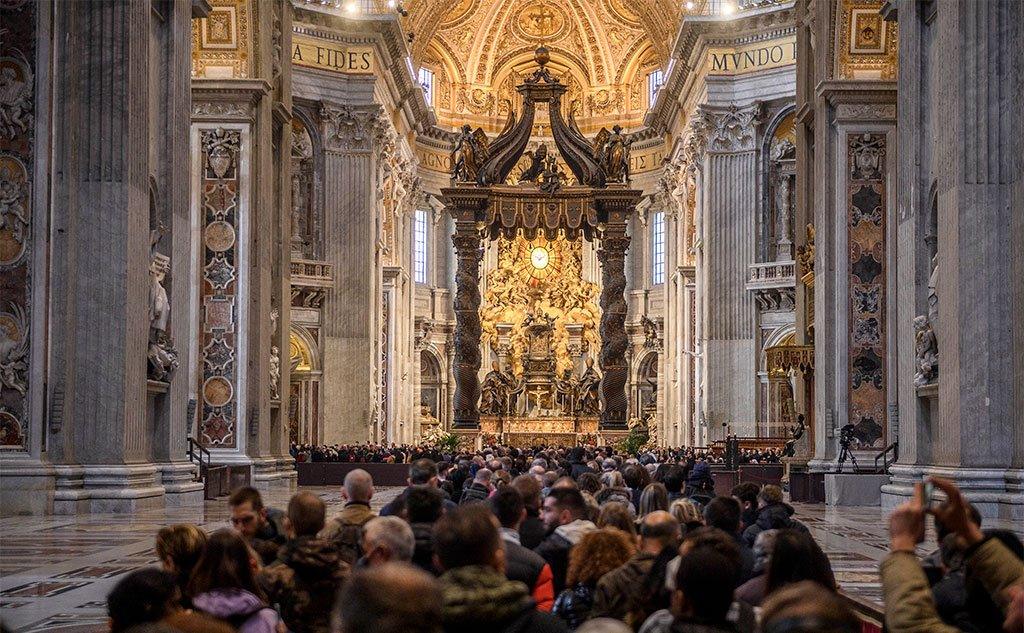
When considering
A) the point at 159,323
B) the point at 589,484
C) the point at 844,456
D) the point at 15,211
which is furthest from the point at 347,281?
the point at 589,484

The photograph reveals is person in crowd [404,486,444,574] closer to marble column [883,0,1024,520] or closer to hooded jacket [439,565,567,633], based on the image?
hooded jacket [439,565,567,633]

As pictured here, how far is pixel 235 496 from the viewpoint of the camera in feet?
25.2

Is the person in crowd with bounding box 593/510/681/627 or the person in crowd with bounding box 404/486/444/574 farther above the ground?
the person in crowd with bounding box 404/486/444/574

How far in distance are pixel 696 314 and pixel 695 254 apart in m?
2.09

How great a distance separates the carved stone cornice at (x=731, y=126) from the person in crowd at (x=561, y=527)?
37.0m

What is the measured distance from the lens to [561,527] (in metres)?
8.41

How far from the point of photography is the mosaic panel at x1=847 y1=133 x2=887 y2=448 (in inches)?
957

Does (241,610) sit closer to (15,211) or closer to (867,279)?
(15,211)

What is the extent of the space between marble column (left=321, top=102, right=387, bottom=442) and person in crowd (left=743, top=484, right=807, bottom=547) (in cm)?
3494

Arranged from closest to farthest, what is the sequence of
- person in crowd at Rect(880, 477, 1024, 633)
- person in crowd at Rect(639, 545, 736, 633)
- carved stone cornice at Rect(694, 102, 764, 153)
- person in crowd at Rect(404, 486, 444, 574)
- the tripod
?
person in crowd at Rect(639, 545, 736, 633)
person in crowd at Rect(880, 477, 1024, 633)
person in crowd at Rect(404, 486, 444, 574)
the tripod
carved stone cornice at Rect(694, 102, 764, 153)

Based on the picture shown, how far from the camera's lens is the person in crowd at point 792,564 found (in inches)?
237

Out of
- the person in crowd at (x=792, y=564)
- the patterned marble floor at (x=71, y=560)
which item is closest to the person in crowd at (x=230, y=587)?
the patterned marble floor at (x=71, y=560)

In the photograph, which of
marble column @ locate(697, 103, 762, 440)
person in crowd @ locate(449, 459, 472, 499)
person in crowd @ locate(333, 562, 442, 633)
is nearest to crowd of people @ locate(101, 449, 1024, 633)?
person in crowd @ locate(333, 562, 442, 633)

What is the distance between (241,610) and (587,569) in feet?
5.36
